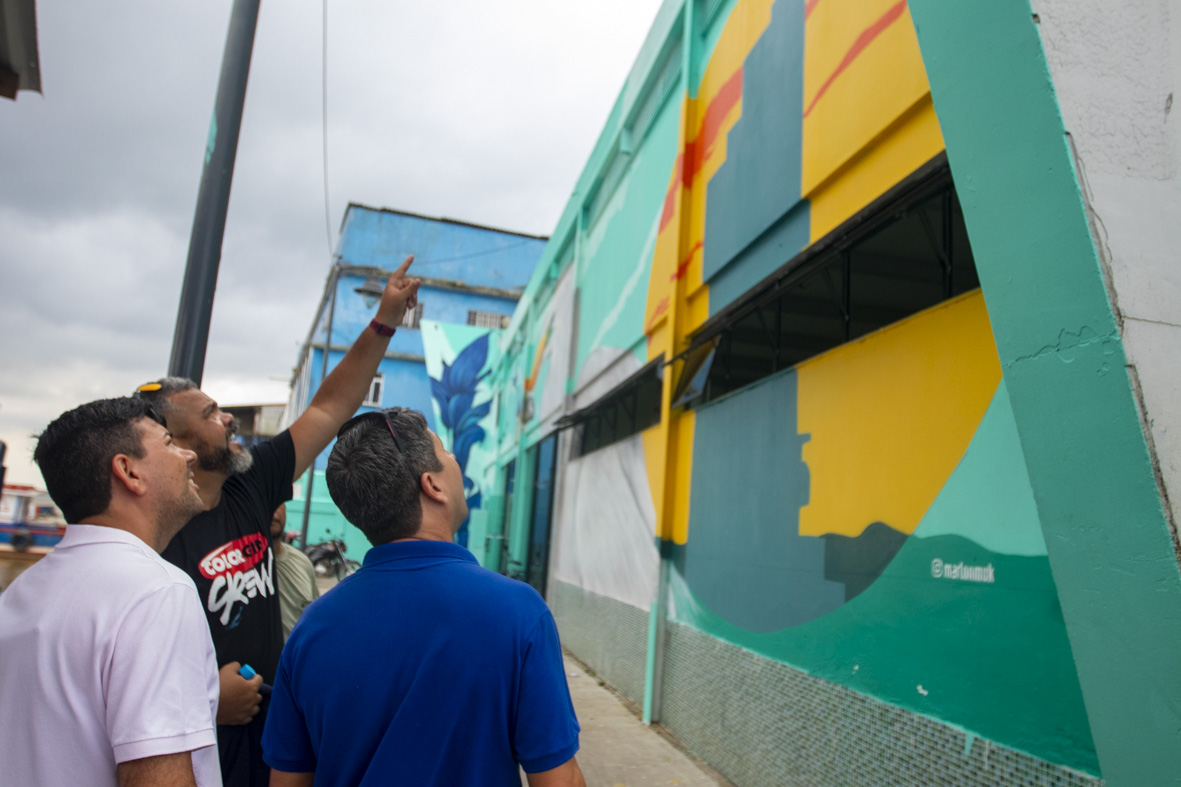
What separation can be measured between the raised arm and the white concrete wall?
6.82ft

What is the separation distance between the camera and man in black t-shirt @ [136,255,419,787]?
2156 mm

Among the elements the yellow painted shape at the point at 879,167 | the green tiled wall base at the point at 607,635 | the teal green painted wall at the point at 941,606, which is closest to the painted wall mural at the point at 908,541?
the teal green painted wall at the point at 941,606

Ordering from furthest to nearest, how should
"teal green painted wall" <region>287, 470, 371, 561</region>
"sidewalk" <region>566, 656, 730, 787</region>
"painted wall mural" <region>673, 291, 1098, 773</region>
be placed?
"teal green painted wall" <region>287, 470, 371, 561</region>
"sidewalk" <region>566, 656, 730, 787</region>
"painted wall mural" <region>673, 291, 1098, 773</region>

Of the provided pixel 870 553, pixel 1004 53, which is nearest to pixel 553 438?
pixel 870 553

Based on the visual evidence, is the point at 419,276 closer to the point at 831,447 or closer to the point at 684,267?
the point at 684,267

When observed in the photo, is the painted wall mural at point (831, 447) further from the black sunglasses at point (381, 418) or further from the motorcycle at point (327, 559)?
the motorcycle at point (327, 559)

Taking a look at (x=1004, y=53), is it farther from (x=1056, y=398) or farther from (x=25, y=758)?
(x=25, y=758)

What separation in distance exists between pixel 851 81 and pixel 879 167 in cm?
64

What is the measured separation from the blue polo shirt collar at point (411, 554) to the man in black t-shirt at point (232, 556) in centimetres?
81

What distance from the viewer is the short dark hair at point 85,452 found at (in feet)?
5.05

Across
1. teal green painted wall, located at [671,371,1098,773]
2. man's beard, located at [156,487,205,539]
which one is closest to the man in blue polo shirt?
man's beard, located at [156,487,205,539]

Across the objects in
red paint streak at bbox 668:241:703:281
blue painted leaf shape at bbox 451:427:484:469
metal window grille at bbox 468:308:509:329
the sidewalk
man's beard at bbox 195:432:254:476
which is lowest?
the sidewalk

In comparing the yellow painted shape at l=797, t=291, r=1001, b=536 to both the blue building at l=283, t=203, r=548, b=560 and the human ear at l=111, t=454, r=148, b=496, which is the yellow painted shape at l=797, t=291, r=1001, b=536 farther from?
the blue building at l=283, t=203, r=548, b=560

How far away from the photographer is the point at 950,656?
3.27 meters
